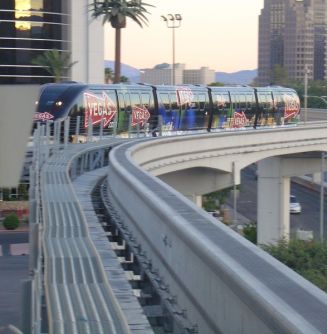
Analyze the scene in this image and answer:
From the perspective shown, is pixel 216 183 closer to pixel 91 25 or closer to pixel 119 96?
pixel 119 96

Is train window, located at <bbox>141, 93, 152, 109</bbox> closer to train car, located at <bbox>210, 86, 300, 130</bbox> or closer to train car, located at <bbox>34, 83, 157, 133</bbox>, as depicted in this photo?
train car, located at <bbox>34, 83, 157, 133</bbox>

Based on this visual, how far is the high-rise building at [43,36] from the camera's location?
76.6 m

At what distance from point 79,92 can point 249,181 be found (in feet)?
205

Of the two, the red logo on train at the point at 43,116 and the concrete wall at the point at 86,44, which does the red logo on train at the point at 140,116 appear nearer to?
the red logo on train at the point at 43,116

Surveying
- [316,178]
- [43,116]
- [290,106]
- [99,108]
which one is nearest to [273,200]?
[290,106]

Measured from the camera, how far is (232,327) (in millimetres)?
6676

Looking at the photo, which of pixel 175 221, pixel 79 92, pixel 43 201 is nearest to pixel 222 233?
pixel 175 221

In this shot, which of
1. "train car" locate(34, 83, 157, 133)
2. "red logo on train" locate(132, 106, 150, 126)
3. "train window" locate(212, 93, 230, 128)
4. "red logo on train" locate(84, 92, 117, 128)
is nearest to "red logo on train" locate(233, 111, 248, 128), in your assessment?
"train window" locate(212, 93, 230, 128)

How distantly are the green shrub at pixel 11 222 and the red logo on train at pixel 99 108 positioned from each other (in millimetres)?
5877

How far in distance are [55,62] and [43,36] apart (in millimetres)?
5978

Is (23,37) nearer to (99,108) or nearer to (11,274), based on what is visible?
(99,108)

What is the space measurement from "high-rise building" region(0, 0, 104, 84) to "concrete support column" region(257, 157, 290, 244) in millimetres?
26447

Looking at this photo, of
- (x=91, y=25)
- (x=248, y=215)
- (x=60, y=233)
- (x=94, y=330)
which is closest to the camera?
(x=94, y=330)

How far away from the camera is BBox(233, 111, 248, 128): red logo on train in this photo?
52.0 metres
